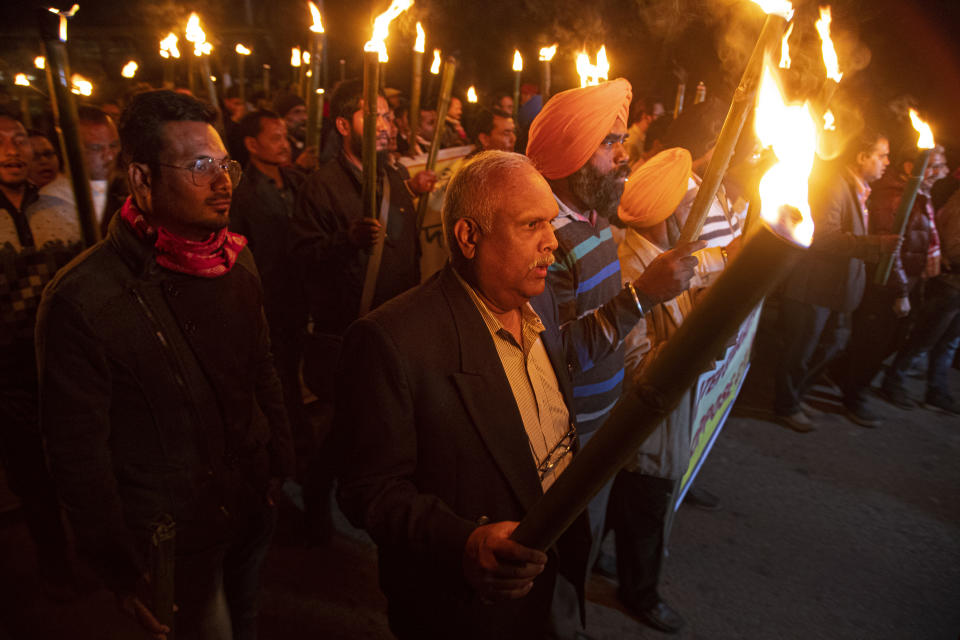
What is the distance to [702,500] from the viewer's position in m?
4.34

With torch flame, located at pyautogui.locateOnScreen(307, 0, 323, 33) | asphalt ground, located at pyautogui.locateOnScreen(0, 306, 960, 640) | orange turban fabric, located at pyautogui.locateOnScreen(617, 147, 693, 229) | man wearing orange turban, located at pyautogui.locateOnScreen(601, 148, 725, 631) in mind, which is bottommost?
asphalt ground, located at pyautogui.locateOnScreen(0, 306, 960, 640)

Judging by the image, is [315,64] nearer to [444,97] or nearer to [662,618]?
[444,97]

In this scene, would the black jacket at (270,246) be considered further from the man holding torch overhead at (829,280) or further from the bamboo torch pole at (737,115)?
the man holding torch overhead at (829,280)

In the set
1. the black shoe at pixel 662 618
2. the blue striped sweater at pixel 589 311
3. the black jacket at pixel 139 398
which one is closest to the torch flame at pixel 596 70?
the blue striped sweater at pixel 589 311

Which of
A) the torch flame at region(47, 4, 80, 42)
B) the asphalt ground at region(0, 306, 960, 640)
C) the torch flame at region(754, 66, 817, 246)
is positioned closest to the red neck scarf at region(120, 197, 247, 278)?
the torch flame at region(47, 4, 80, 42)

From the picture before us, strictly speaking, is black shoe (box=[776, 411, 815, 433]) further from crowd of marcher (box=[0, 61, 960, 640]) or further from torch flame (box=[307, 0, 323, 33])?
torch flame (box=[307, 0, 323, 33])

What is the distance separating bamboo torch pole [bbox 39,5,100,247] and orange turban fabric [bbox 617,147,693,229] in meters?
2.47

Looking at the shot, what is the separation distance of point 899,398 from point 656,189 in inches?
211

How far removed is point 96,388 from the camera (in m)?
1.75

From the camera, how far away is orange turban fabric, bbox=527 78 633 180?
2.78 metres

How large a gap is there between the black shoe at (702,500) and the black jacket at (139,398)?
3.47m

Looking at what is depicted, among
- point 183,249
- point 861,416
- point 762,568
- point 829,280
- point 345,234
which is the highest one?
point 183,249

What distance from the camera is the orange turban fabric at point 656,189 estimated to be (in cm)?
295

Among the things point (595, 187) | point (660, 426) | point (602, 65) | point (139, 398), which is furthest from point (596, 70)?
point (139, 398)
